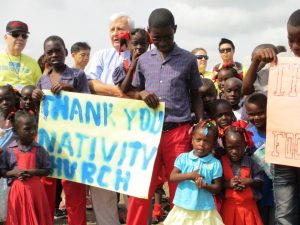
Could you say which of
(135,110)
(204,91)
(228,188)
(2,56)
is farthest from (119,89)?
(2,56)

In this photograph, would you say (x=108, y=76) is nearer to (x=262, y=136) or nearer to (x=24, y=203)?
(x=24, y=203)

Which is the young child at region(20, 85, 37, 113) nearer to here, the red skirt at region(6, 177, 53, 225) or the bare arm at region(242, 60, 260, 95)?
the red skirt at region(6, 177, 53, 225)

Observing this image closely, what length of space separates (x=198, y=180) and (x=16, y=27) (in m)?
3.82

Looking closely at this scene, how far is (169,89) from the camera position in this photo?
403cm

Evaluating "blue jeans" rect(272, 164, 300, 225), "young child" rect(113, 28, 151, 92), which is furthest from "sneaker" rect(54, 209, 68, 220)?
"blue jeans" rect(272, 164, 300, 225)

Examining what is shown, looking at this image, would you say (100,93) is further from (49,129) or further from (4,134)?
(4,134)

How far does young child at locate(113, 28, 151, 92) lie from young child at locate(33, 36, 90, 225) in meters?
0.45

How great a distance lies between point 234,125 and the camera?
171 inches

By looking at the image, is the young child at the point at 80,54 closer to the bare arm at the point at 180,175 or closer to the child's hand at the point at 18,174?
the child's hand at the point at 18,174

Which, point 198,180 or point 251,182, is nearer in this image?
point 198,180

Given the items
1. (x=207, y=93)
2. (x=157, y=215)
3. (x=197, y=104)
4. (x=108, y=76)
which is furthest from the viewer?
(x=157, y=215)

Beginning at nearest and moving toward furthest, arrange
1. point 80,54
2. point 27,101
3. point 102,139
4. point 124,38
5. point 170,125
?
point 170,125, point 102,139, point 124,38, point 27,101, point 80,54

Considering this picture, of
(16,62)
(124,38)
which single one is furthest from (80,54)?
(124,38)

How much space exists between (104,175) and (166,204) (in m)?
2.73
